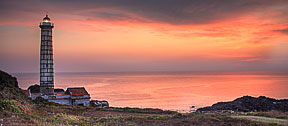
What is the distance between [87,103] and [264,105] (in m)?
30.6

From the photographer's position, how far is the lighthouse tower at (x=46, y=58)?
139 feet

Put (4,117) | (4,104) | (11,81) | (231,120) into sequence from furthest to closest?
(11,81) → (231,120) → (4,104) → (4,117)

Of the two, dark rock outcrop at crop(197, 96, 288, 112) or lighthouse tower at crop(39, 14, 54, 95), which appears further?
lighthouse tower at crop(39, 14, 54, 95)

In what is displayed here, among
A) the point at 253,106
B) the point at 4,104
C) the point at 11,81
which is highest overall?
the point at 11,81

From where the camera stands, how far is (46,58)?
1666 inches

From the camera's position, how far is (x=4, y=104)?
54.7 ft

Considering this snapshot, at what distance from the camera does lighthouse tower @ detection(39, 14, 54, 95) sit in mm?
42219

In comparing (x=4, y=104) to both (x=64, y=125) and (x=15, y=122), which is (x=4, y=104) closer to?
(x=15, y=122)

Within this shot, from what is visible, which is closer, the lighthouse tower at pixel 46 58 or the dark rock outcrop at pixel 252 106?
the dark rock outcrop at pixel 252 106

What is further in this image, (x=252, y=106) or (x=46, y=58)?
(x=46, y=58)

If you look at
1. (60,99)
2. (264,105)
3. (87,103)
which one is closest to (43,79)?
(60,99)

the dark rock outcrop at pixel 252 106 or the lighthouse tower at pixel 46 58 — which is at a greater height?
the lighthouse tower at pixel 46 58

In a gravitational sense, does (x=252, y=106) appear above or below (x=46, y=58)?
below

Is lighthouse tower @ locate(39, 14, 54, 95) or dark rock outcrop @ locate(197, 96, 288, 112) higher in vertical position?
lighthouse tower @ locate(39, 14, 54, 95)
